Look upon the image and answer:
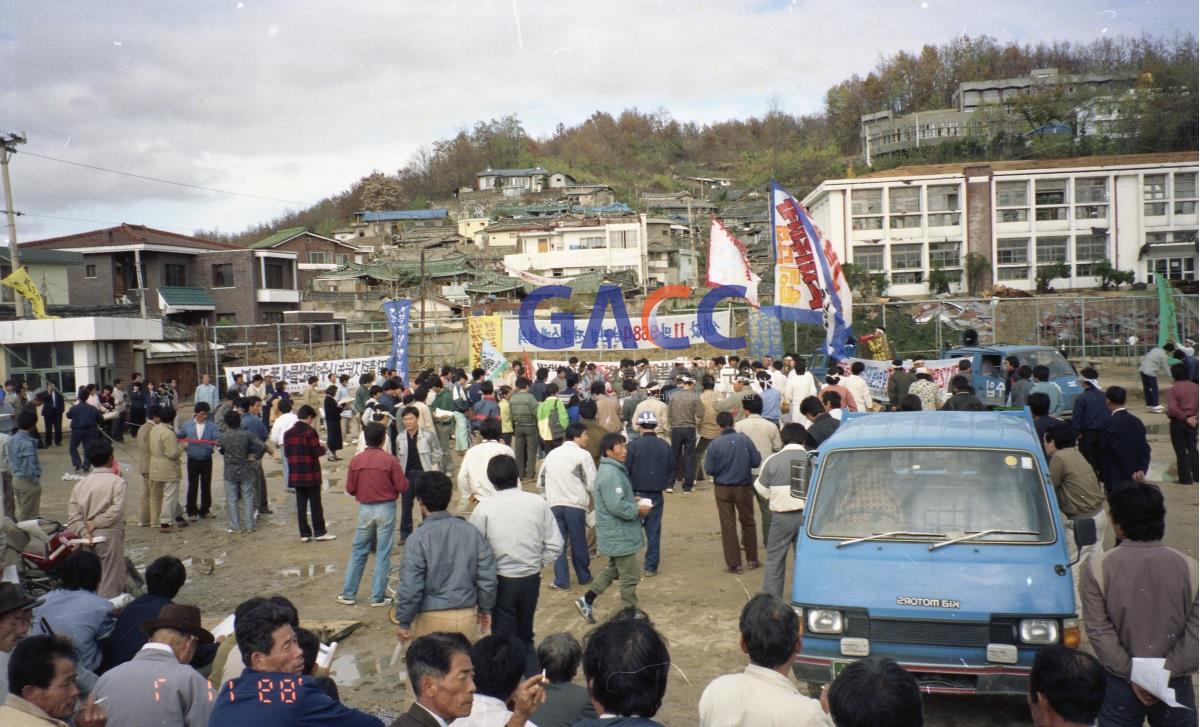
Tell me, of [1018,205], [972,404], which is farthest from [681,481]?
[1018,205]

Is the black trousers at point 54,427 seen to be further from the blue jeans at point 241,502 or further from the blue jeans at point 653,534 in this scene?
the blue jeans at point 653,534

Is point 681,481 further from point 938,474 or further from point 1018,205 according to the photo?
point 1018,205

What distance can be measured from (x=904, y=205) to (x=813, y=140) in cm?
3939

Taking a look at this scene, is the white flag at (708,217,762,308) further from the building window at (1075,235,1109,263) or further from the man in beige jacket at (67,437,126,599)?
the building window at (1075,235,1109,263)

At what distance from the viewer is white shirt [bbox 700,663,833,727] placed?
122 inches

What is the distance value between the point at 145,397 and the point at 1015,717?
68.6 feet

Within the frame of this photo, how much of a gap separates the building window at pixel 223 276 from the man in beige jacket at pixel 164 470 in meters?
31.4

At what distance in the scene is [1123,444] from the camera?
890 cm

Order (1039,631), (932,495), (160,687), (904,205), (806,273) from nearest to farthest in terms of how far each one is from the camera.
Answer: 1. (160,687)
2. (1039,631)
3. (932,495)
4. (806,273)
5. (904,205)

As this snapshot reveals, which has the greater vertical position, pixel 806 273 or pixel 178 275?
pixel 178 275

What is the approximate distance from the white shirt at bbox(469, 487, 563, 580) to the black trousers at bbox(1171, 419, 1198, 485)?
9707 millimetres

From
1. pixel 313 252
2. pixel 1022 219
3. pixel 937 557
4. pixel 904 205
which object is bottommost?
pixel 937 557

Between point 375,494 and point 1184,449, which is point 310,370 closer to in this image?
point 375,494

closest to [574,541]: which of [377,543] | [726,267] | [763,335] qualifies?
[377,543]
